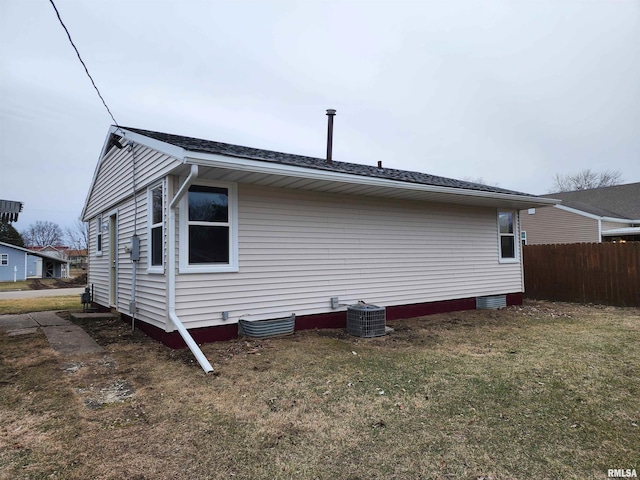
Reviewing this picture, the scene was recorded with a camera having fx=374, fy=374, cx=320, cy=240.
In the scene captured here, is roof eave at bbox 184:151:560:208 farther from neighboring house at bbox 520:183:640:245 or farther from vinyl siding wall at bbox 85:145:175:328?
neighboring house at bbox 520:183:640:245

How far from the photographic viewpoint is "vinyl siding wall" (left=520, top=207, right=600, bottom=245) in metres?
17.8

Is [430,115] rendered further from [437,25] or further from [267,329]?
[267,329]

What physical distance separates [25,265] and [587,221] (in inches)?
1785

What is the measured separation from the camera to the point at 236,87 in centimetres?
1265

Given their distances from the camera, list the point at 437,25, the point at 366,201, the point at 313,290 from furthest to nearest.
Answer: the point at 437,25 → the point at 366,201 → the point at 313,290

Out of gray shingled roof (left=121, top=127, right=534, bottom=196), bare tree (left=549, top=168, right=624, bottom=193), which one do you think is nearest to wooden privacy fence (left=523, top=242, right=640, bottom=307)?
gray shingled roof (left=121, top=127, right=534, bottom=196)

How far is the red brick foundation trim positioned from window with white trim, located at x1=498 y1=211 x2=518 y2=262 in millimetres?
1029

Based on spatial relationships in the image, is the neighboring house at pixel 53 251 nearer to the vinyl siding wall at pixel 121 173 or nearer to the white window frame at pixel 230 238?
the vinyl siding wall at pixel 121 173

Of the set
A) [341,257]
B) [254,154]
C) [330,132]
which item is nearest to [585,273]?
[341,257]

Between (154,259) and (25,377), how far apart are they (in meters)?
2.28

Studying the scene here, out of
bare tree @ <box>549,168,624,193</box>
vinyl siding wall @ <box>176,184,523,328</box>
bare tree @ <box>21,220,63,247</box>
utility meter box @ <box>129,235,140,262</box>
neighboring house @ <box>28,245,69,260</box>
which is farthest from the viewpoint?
bare tree @ <box>21,220,63,247</box>

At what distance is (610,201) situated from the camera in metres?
21.9

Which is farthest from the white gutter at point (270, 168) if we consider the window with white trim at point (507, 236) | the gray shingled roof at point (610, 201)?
the gray shingled roof at point (610, 201)

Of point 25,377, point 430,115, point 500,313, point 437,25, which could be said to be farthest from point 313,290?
point 430,115
